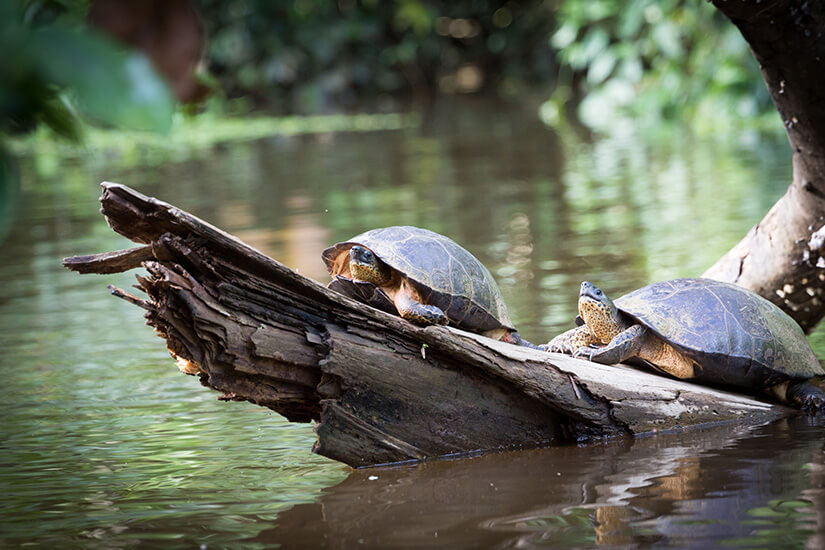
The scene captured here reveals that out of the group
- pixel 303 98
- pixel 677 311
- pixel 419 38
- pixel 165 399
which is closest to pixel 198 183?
pixel 165 399

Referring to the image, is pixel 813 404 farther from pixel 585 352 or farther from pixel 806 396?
pixel 585 352

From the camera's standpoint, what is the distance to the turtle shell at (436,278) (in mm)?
3734

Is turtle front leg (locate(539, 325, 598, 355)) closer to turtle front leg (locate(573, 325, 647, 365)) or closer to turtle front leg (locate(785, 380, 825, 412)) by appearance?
turtle front leg (locate(573, 325, 647, 365))

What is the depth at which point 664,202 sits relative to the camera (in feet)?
32.3

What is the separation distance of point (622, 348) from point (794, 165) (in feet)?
5.34

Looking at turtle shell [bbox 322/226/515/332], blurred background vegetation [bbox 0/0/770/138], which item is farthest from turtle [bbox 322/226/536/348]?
blurred background vegetation [bbox 0/0/770/138]

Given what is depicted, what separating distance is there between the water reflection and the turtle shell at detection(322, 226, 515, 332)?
59cm

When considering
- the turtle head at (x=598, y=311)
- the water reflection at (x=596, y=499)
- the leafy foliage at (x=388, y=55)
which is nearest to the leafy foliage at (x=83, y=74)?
the water reflection at (x=596, y=499)

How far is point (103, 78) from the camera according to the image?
69 cm

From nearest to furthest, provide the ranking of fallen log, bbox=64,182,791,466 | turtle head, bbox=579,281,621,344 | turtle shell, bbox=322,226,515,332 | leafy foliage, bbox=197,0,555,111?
fallen log, bbox=64,182,791,466, turtle shell, bbox=322,226,515,332, turtle head, bbox=579,281,621,344, leafy foliage, bbox=197,0,555,111

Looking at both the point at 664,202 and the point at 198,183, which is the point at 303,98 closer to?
the point at 198,183

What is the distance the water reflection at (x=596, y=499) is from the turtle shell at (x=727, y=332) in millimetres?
249

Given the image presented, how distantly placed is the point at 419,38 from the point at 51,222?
20.9 meters

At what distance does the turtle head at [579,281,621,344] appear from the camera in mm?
3838
